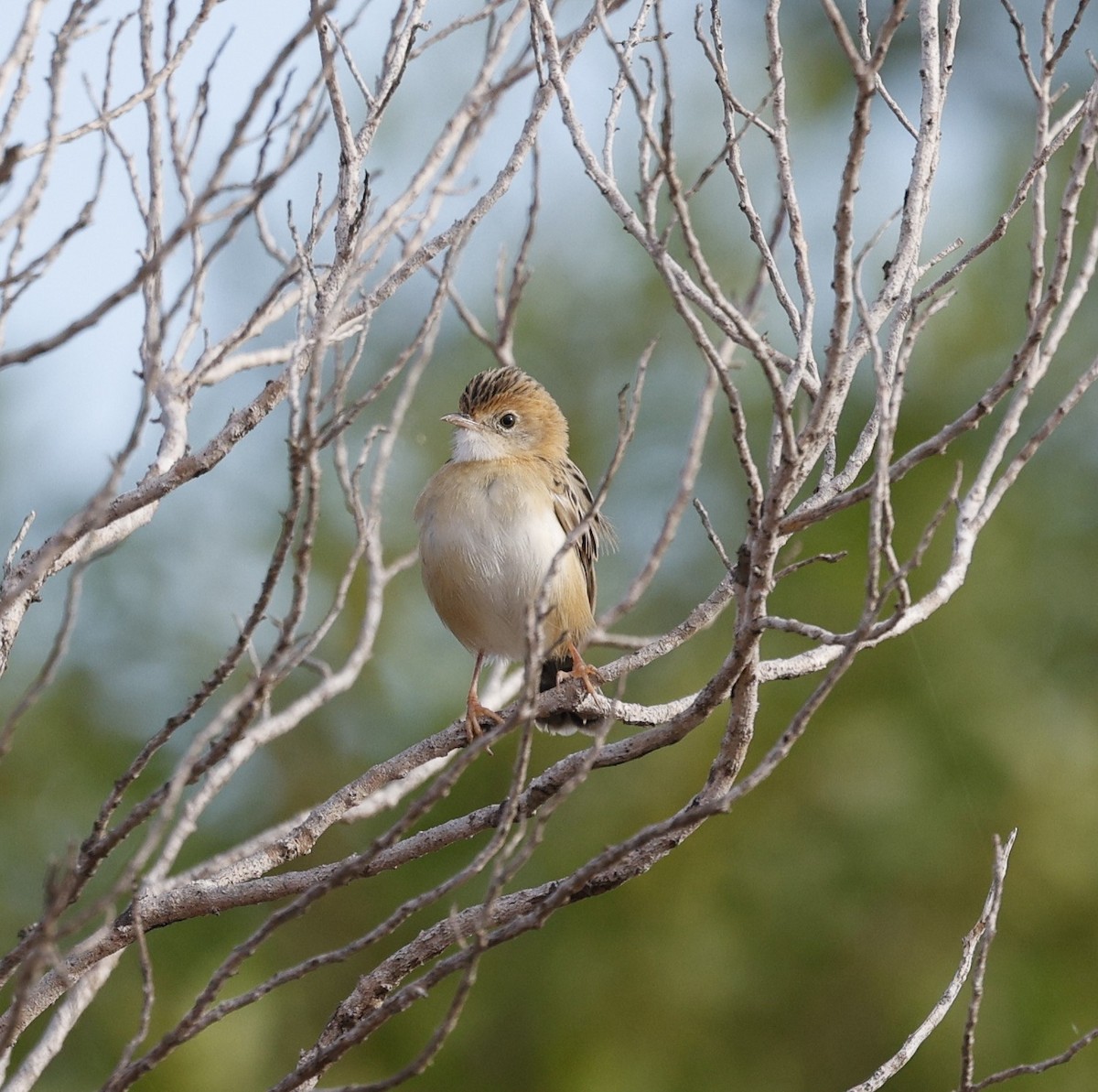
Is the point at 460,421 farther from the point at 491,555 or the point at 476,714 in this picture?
the point at 476,714

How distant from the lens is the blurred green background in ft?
28.5

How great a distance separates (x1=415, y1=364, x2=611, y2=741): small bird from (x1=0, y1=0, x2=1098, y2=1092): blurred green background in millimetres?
2309

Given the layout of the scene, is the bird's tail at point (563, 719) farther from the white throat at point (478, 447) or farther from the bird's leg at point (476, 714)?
the white throat at point (478, 447)

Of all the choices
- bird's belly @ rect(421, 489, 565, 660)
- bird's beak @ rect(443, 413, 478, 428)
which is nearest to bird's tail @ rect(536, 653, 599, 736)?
bird's belly @ rect(421, 489, 565, 660)

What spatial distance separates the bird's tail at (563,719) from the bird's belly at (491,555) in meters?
0.29

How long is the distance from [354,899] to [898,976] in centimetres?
345

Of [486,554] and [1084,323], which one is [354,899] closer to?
[486,554]

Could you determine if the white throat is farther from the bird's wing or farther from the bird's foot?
the bird's foot

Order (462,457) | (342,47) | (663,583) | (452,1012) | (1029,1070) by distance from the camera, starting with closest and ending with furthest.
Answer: (452,1012) < (1029,1070) < (342,47) < (462,457) < (663,583)

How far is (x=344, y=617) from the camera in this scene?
9031mm

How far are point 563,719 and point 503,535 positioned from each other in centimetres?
78

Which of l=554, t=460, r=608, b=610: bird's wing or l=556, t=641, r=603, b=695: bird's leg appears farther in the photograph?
l=554, t=460, r=608, b=610: bird's wing

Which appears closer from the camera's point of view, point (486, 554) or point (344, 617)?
point (486, 554)

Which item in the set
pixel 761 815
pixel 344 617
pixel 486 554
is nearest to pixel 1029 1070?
pixel 486 554
